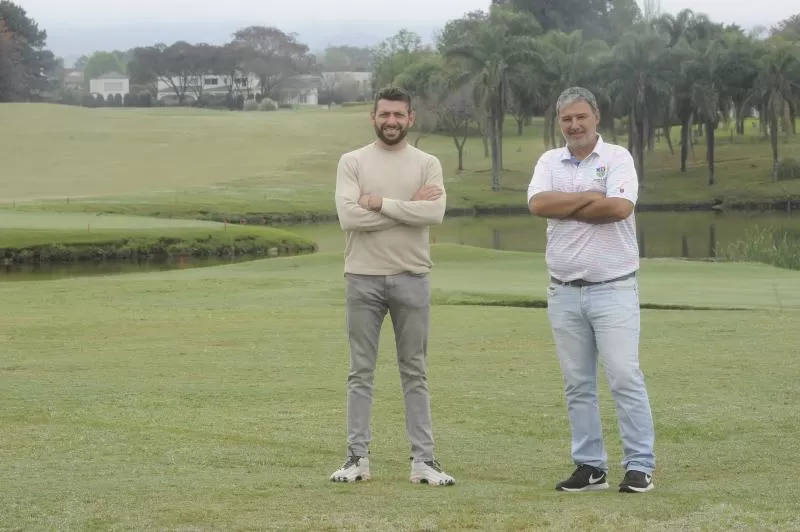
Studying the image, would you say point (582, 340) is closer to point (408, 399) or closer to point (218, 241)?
point (408, 399)

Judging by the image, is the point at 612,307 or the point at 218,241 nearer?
the point at 612,307

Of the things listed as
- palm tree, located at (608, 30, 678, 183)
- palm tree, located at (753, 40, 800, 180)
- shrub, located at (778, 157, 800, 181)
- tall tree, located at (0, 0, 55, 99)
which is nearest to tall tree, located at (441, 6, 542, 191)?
→ palm tree, located at (608, 30, 678, 183)

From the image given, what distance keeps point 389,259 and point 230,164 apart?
8730 centimetres

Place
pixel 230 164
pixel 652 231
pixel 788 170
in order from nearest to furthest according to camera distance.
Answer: pixel 652 231 < pixel 788 170 < pixel 230 164

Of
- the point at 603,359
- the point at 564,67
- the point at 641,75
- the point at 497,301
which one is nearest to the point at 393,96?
the point at 603,359

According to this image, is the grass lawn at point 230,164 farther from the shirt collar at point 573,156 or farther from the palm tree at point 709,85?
the shirt collar at point 573,156

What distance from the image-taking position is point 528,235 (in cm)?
5797

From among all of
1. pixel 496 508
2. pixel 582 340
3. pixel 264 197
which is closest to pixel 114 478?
pixel 496 508

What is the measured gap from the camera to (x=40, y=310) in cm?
2202

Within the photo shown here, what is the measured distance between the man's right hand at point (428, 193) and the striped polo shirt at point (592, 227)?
58 centimetres

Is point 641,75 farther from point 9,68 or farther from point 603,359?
point 9,68

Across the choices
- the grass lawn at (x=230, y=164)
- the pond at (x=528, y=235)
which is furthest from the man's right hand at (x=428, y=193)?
the grass lawn at (x=230, y=164)

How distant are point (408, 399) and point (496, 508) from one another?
148 centimetres

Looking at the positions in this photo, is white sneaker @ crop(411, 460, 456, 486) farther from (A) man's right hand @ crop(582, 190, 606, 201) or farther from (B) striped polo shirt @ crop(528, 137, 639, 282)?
(A) man's right hand @ crop(582, 190, 606, 201)
